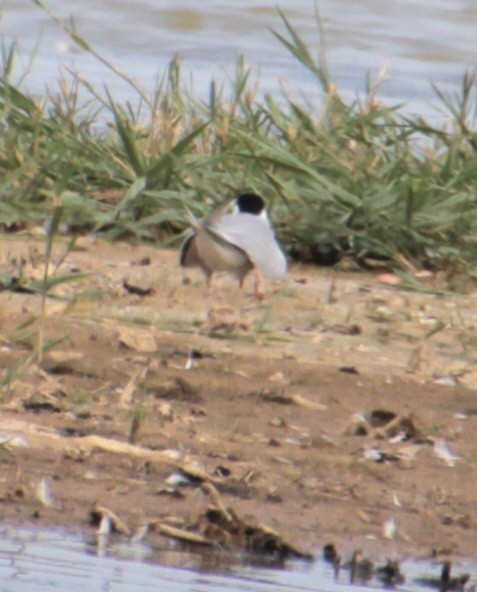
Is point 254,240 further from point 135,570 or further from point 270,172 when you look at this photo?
point 135,570

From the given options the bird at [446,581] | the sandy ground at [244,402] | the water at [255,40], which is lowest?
the sandy ground at [244,402]

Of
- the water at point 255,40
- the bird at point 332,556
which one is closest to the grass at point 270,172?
the water at point 255,40

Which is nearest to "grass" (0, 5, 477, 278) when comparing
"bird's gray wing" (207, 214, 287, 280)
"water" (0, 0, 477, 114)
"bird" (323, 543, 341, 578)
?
"bird's gray wing" (207, 214, 287, 280)

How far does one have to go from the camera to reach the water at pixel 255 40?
388 inches

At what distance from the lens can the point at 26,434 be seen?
3953 millimetres

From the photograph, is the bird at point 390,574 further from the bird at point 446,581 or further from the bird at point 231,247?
the bird at point 231,247

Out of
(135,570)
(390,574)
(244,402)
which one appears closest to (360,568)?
(390,574)

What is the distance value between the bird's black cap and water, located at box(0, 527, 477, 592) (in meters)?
2.57

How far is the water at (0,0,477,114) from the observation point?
984 centimetres

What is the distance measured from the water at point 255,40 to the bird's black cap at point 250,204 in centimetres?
302

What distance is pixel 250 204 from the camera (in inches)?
235

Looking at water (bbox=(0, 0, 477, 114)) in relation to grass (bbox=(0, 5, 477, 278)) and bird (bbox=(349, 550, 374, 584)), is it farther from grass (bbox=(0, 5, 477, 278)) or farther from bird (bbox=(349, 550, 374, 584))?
bird (bbox=(349, 550, 374, 584))

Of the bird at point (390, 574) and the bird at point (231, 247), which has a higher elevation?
the bird at point (231, 247)

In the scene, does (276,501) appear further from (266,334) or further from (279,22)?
(279,22)
